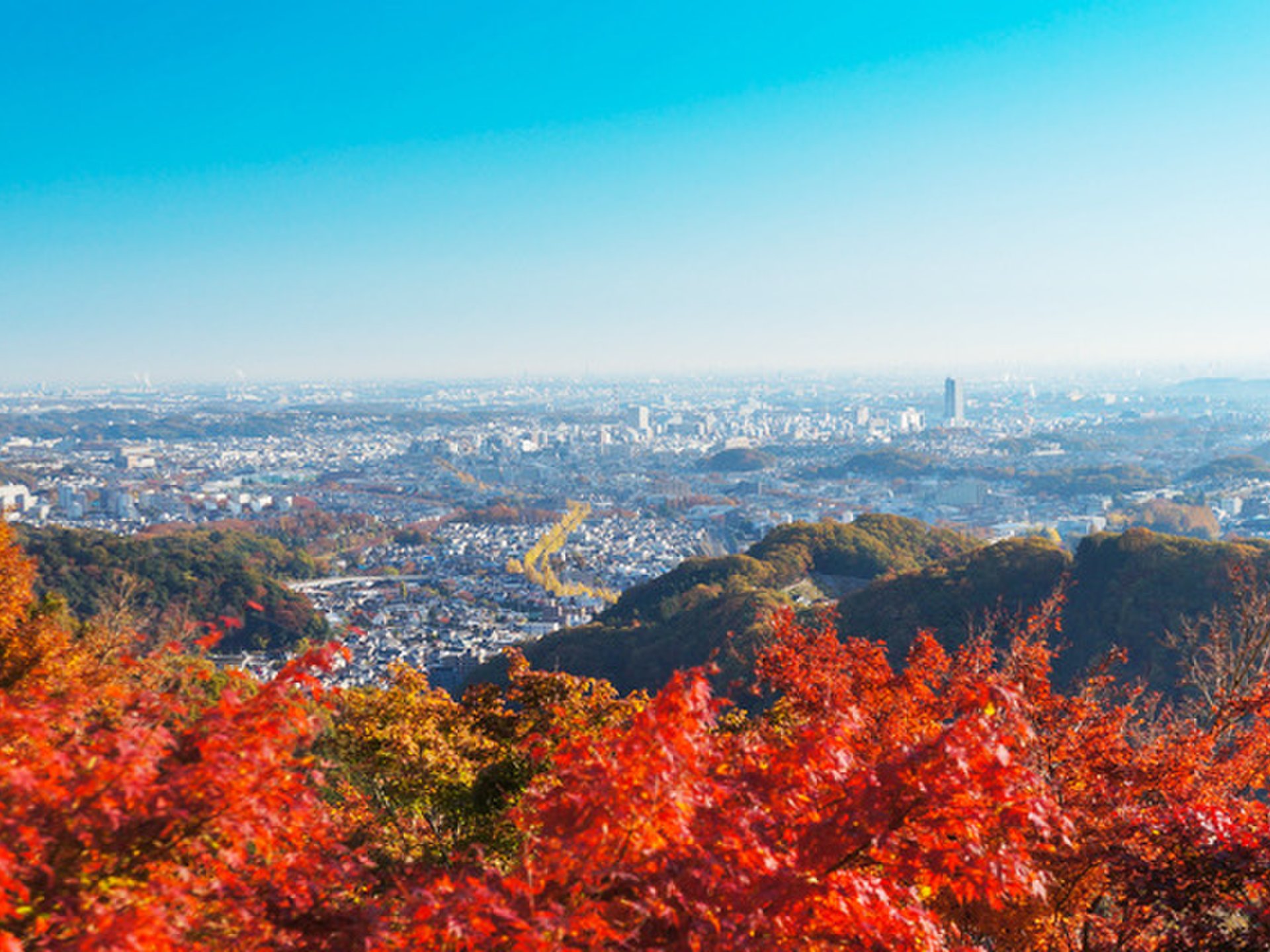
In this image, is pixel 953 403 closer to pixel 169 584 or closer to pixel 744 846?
pixel 169 584

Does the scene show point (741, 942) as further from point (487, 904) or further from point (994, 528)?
point (994, 528)

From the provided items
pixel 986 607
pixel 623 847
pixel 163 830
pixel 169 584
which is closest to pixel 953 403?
pixel 986 607

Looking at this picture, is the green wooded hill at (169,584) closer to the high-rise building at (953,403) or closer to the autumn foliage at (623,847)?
the autumn foliage at (623,847)

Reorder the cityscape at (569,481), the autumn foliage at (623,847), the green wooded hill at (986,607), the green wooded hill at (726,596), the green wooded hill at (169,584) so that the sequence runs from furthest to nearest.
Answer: the cityscape at (569,481) < the green wooded hill at (169,584) < the green wooded hill at (726,596) < the green wooded hill at (986,607) < the autumn foliage at (623,847)

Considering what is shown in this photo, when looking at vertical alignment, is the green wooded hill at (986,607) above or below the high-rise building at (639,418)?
below

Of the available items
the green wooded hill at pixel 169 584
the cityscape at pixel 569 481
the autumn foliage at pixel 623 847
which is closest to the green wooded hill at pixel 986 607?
the cityscape at pixel 569 481
